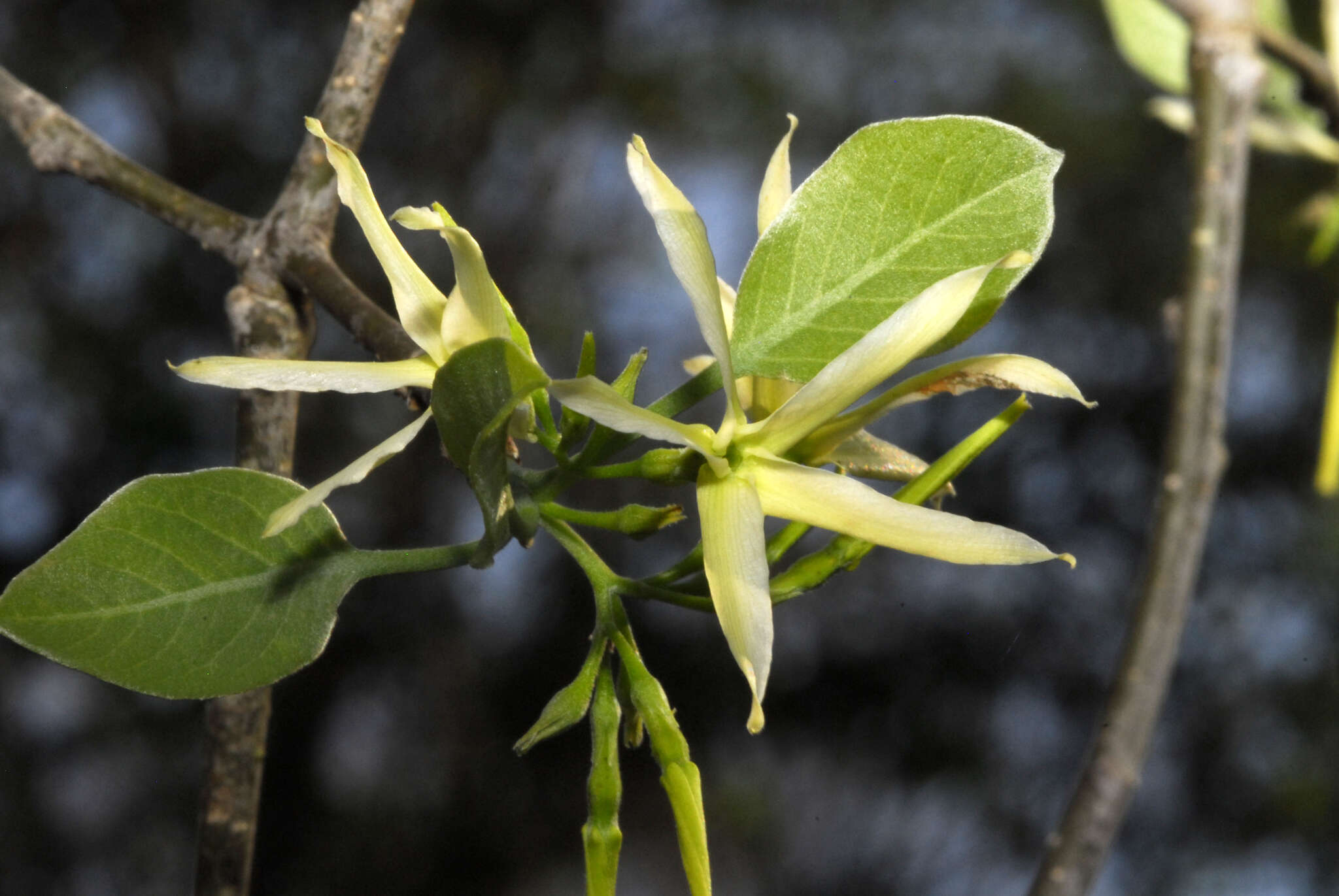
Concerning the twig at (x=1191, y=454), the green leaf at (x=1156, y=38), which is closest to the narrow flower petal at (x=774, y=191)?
the twig at (x=1191, y=454)

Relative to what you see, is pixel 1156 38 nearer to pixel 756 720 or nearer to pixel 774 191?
pixel 774 191

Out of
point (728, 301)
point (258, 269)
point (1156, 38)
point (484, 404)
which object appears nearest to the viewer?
point (484, 404)

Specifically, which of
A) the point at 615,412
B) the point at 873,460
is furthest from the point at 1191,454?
the point at 615,412

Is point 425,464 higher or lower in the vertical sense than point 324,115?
lower

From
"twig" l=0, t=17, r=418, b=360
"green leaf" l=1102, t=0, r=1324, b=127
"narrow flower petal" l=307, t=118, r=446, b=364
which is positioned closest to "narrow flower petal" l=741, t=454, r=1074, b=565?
"narrow flower petal" l=307, t=118, r=446, b=364

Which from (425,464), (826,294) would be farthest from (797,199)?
(425,464)

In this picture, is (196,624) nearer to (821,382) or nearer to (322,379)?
(322,379)

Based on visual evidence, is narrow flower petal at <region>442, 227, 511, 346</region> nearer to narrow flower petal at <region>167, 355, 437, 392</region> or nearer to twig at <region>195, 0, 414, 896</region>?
narrow flower petal at <region>167, 355, 437, 392</region>

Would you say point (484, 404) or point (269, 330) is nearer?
point (484, 404)
